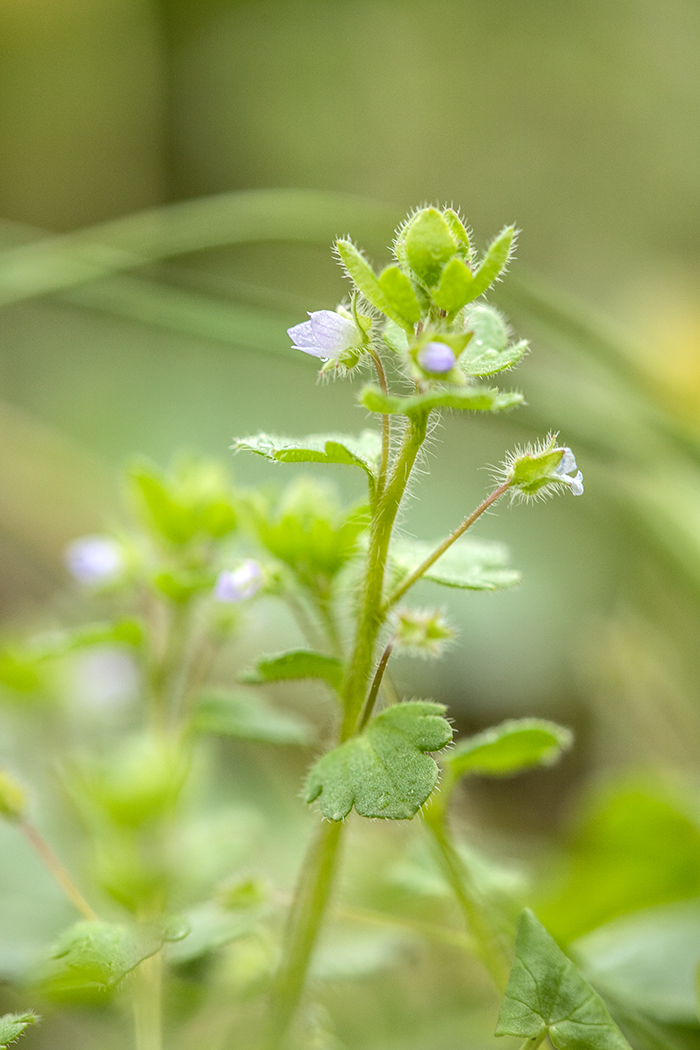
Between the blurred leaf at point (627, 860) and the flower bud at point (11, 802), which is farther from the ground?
the flower bud at point (11, 802)

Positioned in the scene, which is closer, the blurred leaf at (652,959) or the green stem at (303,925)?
the green stem at (303,925)

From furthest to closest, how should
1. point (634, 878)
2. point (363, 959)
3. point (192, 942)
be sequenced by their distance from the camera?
point (634, 878), point (363, 959), point (192, 942)

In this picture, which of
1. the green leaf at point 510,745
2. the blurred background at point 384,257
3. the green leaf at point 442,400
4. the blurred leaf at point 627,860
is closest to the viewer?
the green leaf at point 442,400

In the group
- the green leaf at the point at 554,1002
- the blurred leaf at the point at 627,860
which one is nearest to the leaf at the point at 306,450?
the green leaf at the point at 554,1002

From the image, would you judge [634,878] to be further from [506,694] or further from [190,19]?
Answer: [190,19]

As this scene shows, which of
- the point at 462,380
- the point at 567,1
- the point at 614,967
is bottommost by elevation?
the point at 614,967

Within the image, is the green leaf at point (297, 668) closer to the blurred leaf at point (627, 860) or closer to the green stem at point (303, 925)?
the green stem at point (303, 925)

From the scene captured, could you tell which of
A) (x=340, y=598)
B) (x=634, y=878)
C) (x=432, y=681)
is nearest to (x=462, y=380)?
(x=340, y=598)
